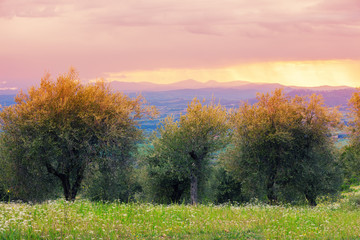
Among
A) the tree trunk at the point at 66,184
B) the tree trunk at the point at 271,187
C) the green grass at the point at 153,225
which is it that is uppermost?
the green grass at the point at 153,225

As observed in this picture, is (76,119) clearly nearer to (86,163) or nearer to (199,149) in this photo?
(86,163)

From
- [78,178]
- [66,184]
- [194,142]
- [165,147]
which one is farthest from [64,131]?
[194,142]

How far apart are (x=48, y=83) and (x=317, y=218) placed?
24.1 meters

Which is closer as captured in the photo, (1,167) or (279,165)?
(1,167)

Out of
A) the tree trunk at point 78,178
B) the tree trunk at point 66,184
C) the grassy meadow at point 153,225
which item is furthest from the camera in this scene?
the tree trunk at point 66,184

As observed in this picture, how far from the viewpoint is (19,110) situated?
92.4ft

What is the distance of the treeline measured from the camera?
28094 millimetres

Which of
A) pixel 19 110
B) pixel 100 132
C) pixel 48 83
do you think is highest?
pixel 48 83

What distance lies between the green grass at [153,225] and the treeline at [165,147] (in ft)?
47.2

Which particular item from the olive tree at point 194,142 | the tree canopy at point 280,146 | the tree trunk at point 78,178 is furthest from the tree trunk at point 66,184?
the tree canopy at point 280,146

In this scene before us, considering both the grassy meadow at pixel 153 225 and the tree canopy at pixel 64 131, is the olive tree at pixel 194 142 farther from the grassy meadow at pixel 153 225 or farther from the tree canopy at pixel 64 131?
the grassy meadow at pixel 153 225

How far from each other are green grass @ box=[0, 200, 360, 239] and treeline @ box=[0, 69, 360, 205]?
1439 centimetres

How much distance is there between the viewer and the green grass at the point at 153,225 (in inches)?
416

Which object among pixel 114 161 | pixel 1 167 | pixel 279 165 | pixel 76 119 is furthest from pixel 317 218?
pixel 1 167
